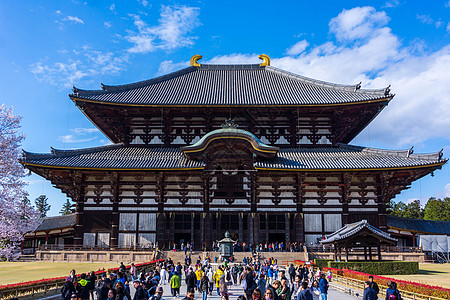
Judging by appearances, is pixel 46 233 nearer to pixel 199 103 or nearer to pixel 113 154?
pixel 113 154

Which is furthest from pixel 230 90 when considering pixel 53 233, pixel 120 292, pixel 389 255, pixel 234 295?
pixel 120 292

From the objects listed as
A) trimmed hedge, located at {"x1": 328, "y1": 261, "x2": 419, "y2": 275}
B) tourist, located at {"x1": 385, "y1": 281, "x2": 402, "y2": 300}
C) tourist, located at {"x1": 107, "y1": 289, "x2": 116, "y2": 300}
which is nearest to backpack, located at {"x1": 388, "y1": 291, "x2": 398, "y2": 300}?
tourist, located at {"x1": 385, "y1": 281, "x2": 402, "y2": 300}

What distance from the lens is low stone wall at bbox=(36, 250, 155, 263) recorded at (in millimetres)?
33219

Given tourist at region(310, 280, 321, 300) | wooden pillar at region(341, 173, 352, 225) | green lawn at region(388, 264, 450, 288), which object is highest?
wooden pillar at region(341, 173, 352, 225)

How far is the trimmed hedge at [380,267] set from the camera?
82.8 ft

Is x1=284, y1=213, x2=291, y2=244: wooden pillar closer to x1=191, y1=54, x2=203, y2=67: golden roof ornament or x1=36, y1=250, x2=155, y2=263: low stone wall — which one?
x1=36, y1=250, x2=155, y2=263: low stone wall

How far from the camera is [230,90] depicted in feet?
146

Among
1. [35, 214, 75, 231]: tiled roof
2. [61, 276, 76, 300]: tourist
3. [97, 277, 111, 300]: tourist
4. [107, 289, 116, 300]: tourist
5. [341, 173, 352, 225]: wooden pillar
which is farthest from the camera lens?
[35, 214, 75, 231]: tiled roof

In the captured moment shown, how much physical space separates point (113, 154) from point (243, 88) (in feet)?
54.3

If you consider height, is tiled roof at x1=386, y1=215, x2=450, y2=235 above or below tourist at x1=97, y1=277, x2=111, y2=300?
above

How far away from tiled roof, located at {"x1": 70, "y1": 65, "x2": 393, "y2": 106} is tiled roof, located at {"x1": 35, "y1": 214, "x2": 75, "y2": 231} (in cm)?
1512

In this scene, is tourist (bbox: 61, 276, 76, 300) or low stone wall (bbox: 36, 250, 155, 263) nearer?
tourist (bbox: 61, 276, 76, 300)

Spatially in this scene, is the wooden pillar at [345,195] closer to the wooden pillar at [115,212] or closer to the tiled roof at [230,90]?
the tiled roof at [230,90]

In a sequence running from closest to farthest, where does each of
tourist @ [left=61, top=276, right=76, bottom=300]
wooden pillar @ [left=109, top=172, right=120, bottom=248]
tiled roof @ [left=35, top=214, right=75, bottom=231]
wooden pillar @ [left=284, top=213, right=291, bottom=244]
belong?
tourist @ [left=61, top=276, right=76, bottom=300] < wooden pillar @ [left=109, top=172, right=120, bottom=248] < wooden pillar @ [left=284, top=213, right=291, bottom=244] < tiled roof @ [left=35, top=214, right=75, bottom=231]
